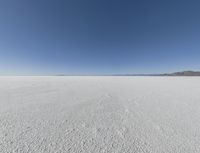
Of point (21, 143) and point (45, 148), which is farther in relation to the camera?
point (21, 143)

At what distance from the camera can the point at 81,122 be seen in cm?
245

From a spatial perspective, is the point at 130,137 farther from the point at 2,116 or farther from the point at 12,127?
the point at 2,116

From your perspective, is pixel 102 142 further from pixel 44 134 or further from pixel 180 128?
pixel 180 128

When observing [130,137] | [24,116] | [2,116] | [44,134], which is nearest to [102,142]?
[130,137]

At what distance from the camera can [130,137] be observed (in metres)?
1.88

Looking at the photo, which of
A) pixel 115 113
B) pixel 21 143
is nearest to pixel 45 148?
pixel 21 143

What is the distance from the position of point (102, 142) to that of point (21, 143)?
3.87 ft

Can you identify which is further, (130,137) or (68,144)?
(130,137)

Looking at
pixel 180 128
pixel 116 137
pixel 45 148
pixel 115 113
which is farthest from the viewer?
→ pixel 115 113

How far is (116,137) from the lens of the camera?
1.88 metres

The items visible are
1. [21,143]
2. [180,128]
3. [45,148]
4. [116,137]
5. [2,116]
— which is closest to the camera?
[45,148]

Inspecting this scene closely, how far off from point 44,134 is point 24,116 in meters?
1.15

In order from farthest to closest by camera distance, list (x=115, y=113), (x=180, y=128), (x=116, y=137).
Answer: (x=115, y=113), (x=180, y=128), (x=116, y=137)

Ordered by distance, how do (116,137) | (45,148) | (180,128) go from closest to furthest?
(45,148) → (116,137) → (180,128)
